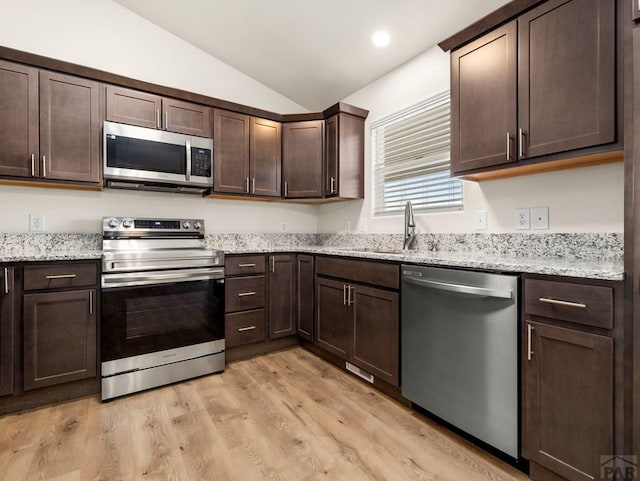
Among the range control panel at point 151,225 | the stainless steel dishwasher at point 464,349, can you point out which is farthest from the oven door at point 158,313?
the stainless steel dishwasher at point 464,349

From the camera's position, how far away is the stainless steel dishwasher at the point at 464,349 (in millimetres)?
1473

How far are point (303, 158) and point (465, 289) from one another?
2.20 m

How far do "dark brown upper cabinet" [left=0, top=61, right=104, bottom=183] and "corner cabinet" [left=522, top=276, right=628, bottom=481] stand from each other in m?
2.93

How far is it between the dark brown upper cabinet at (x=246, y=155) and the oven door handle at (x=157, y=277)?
82 cm

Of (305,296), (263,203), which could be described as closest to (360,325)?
(305,296)

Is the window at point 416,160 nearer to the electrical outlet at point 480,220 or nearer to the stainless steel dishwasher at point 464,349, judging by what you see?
the electrical outlet at point 480,220

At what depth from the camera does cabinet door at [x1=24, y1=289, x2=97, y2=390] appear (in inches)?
79.2

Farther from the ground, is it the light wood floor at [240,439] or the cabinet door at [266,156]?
the cabinet door at [266,156]

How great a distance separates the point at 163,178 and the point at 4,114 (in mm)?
1004

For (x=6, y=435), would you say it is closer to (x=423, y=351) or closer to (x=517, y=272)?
(x=423, y=351)

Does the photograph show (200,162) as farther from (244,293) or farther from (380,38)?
(380,38)

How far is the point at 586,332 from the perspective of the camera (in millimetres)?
1240

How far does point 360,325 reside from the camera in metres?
2.34

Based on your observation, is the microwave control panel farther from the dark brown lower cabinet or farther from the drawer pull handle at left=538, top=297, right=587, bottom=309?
the drawer pull handle at left=538, top=297, right=587, bottom=309
